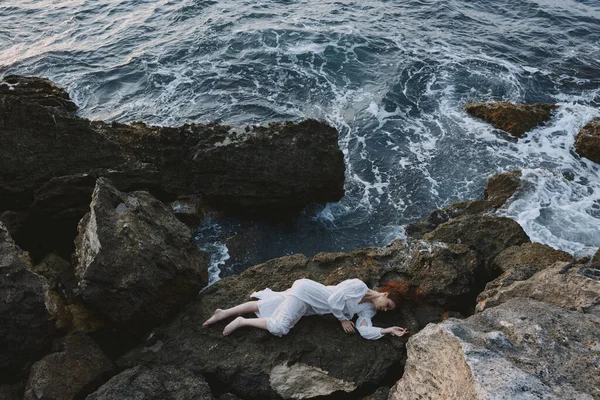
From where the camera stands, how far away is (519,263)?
800 centimetres

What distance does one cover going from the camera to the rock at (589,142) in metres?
13.5

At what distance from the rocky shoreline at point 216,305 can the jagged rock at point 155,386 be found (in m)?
0.02

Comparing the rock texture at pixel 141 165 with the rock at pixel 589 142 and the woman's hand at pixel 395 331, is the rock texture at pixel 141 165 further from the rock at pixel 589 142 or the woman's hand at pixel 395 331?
the rock at pixel 589 142

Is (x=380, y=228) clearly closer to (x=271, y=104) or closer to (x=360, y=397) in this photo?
(x=360, y=397)

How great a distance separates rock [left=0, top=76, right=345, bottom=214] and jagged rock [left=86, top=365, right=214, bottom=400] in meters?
4.98

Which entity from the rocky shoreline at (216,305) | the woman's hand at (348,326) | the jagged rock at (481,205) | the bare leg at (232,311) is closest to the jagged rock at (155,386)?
the rocky shoreline at (216,305)

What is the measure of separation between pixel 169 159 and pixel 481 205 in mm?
7651

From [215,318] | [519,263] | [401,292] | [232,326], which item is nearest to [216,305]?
[215,318]

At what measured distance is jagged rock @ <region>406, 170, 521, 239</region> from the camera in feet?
35.5

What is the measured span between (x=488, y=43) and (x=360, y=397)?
19.1 metres

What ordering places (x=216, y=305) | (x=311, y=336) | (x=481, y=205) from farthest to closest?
1. (x=481, y=205)
2. (x=216, y=305)
3. (x=311, y=336)

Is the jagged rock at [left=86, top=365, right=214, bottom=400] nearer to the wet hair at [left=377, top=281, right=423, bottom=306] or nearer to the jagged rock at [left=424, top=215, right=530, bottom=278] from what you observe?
the wet hair at [left=377, top=281, right=423, bottom=306]

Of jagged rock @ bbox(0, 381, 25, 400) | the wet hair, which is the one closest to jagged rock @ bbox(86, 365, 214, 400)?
jagged rock @ bbox(0, 381, 25, 400)

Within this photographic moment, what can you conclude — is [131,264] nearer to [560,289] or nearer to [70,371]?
[70,371]
